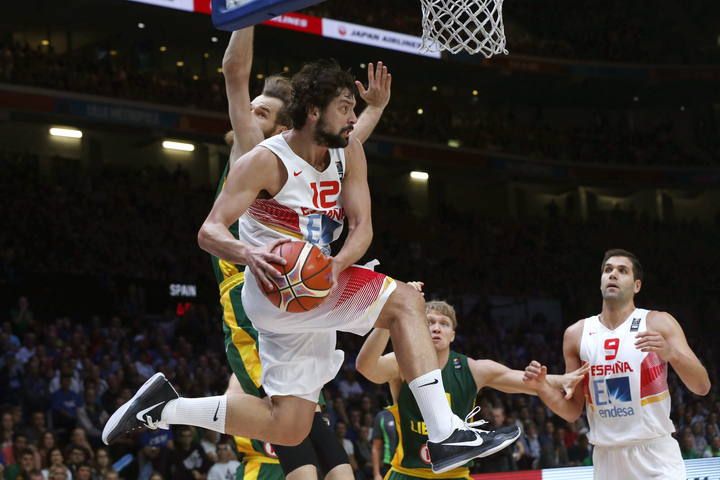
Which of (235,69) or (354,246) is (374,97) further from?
(354,246)

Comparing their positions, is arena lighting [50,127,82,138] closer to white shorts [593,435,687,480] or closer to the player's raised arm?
white shorts [593,435,687,480]

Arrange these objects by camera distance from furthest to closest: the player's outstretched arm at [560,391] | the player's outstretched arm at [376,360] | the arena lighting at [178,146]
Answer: the arena lighting at [178,146]
the player's outstretched arm at [560,391]
the player's outstretched arm at [376,360]

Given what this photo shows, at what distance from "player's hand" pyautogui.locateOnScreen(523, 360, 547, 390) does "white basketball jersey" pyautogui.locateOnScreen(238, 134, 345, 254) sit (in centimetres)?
176

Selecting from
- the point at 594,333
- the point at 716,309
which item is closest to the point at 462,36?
the point at 594,333

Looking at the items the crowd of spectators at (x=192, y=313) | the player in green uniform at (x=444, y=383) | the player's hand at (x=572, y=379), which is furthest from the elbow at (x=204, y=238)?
the crowd of spectators at (x=192, y=313)

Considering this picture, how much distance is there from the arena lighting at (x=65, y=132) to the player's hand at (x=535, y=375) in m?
20.1

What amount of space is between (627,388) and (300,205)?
9.11ft

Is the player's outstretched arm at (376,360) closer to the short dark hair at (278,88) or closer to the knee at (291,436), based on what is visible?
the knee at (291,436)

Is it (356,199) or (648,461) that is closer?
(356,199)

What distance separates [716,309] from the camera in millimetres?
27375

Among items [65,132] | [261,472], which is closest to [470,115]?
[65,132]

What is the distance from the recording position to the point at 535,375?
5965 millimetres

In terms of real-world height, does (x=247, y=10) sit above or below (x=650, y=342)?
above

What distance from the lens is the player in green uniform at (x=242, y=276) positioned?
5.04 m
